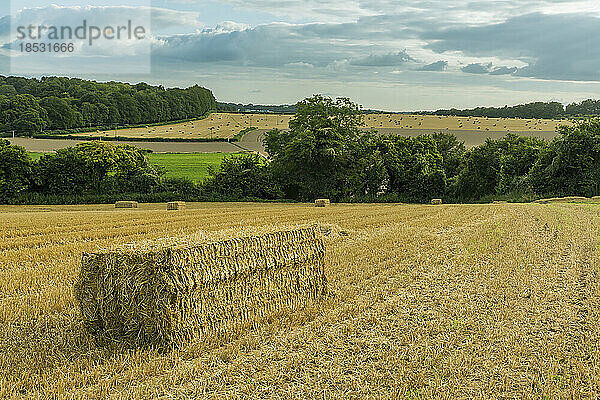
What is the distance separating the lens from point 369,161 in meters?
51.5

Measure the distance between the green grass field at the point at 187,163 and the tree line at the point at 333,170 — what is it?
692 cm

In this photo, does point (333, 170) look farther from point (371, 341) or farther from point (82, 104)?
point (82, 104)

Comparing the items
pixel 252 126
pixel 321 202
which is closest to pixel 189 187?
pixel 321 202

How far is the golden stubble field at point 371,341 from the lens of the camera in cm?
566

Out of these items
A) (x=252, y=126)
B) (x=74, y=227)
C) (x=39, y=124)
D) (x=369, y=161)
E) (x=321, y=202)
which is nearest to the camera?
(x=74, y=227)

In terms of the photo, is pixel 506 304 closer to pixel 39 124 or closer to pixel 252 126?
pixel 39 124

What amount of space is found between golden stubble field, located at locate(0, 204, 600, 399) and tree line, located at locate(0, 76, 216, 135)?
7291 cm

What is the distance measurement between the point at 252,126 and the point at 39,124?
34843 millimetres

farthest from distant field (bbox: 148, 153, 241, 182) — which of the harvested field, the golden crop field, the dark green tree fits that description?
the golden crop field

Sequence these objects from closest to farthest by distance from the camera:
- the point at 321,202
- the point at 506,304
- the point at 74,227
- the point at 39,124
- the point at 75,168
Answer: the point at 506,304, the point at 74,227, the point at 321,202, the point at 75,168, the point at 39,124

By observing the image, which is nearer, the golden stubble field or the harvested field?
the golden stubble field

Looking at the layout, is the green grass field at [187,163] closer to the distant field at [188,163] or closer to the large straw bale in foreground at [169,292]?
the distant field at [188,163]

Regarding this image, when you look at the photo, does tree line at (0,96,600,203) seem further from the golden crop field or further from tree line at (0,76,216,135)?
Result: tree line at (0,76,216,135)

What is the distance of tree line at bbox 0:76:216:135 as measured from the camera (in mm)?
77250
